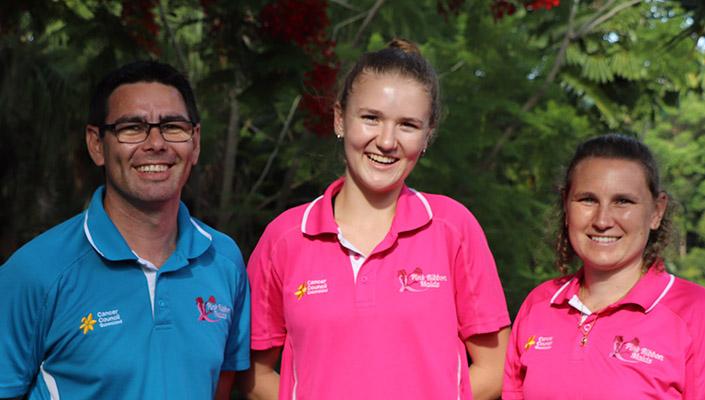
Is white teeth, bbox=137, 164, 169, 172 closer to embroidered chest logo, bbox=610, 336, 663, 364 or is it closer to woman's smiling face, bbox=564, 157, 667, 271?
woman's smiling face, bbox=564, 157, 667, 271

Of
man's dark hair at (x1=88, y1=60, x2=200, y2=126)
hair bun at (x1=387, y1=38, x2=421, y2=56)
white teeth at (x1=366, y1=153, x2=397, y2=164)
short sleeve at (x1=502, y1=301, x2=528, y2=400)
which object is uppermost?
hair bun at (x1=387, y1=38, x2=421, y2=56)

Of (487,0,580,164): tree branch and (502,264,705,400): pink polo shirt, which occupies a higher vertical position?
(487,0,580,164): tree branch

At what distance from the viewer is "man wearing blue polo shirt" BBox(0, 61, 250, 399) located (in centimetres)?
298

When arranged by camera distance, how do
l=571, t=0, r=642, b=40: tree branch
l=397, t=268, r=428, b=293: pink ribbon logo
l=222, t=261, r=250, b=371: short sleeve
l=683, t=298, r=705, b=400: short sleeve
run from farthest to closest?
l=571, t=0, r=642, b=40: tree branch
l=222, t=261, r=250, b=371: short sleeve
l=397, t=268, r=428, b=293: pink ribbon logo
l=683, t=298, r=705, b=400: short sleeve

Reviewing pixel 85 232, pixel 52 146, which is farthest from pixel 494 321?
pixel 52 146

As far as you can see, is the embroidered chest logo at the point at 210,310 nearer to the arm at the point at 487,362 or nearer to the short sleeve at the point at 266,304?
the short sleeve at the point at 266,304

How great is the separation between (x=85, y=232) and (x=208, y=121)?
6200mm

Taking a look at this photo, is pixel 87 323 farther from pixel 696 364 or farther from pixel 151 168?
pixel 696 364

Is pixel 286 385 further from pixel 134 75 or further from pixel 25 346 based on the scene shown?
pixel 134 75

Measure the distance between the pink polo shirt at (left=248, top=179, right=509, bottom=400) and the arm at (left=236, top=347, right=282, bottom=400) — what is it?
8 cm

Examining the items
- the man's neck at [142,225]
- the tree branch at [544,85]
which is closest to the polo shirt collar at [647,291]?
the man's neck at [142,225]

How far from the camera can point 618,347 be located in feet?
10.5

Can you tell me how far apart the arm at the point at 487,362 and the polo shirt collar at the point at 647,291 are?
252 mm

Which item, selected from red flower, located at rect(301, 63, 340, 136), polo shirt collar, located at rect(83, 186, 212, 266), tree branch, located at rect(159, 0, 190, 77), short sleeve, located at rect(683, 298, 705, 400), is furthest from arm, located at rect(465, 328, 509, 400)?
tree branch, located at rect(159, 0, 190, 77)
